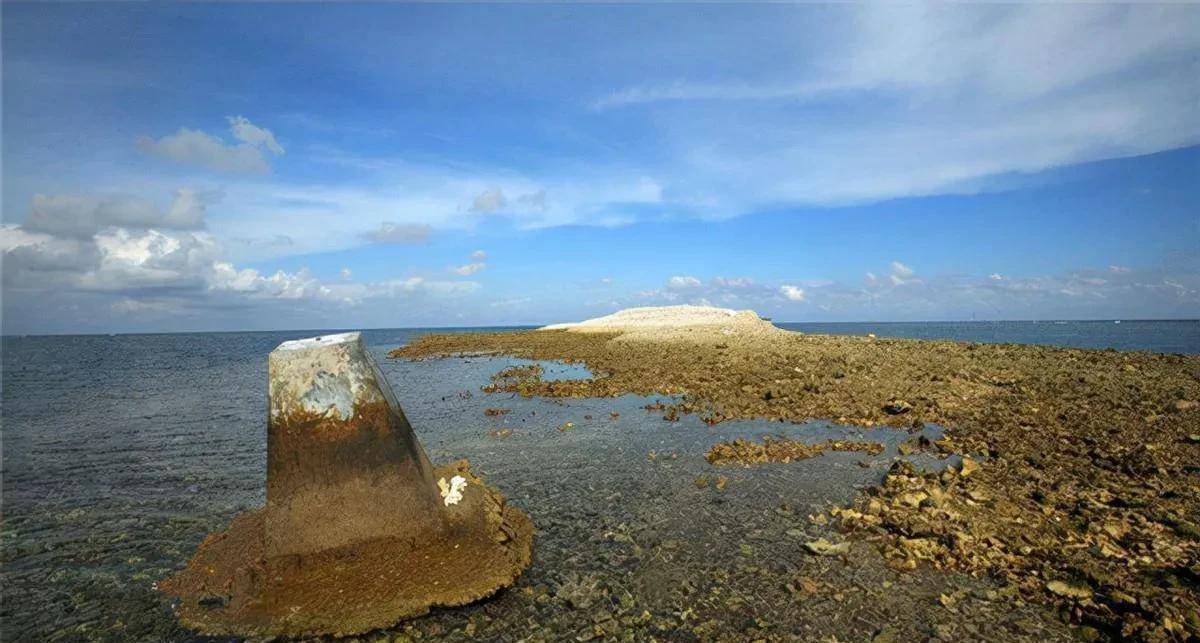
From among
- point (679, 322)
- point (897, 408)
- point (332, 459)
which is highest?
point (679, 322)

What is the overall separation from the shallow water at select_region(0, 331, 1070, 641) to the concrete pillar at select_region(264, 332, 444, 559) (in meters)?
A: 1.34

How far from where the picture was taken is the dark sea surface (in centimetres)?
579

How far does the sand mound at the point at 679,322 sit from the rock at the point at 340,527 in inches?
1365

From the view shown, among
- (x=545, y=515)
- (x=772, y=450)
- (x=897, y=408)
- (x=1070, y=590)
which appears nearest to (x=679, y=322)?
(x=897, y=408)

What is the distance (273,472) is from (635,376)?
58.0 feet

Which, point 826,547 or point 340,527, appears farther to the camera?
point 826,547

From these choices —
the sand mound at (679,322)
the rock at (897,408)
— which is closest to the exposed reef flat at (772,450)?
the rock at (897,408)

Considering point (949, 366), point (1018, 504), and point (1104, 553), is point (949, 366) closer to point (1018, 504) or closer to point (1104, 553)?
point (1018, 504)

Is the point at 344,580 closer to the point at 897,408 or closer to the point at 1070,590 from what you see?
the point at 1070,590

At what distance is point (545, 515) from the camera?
8.58 meters

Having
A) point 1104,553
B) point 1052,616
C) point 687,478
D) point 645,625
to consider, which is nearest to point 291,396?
point 645,625

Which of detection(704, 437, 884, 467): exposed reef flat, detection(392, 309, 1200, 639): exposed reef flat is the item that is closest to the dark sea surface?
detection(704, 437, 884, 467): exposed reef flat

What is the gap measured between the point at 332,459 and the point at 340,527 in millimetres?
779

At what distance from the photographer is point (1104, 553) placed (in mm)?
6258
